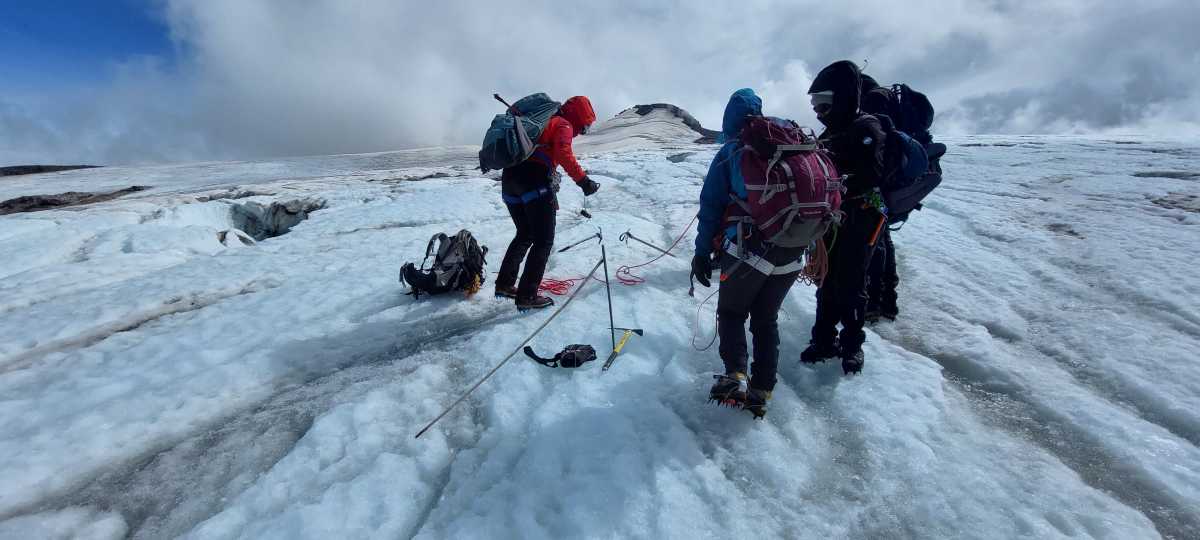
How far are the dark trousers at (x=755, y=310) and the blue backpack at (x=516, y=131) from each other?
229 centimetres

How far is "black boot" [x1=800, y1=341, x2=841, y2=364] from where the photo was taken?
4.18 meters

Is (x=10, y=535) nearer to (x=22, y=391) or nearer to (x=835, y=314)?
(x=22, y=391)

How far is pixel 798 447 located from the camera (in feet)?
10.5

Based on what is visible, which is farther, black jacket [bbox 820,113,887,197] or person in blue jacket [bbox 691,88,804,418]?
black jacket [bbox 820,113,887,197]

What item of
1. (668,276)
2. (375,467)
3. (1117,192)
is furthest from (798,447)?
(1117,192)

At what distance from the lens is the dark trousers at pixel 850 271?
3791 millimetres

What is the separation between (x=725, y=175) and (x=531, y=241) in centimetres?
264

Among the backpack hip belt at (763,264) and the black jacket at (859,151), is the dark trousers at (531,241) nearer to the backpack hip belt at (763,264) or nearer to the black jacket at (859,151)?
the backpack hip belt at (763,264)

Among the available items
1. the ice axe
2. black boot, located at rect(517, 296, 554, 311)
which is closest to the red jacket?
black boot, located at rect(517, 296, 554, 311)

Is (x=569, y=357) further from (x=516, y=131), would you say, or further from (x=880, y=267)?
(x=880, y=267)

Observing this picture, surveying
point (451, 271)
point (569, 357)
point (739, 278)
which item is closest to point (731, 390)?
point (739, 278)

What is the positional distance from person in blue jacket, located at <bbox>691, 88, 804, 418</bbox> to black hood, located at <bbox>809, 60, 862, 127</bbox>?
0.62 meters

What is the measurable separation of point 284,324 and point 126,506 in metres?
2.60

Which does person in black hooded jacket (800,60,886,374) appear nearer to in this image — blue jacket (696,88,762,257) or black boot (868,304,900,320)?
blue jacket (696,88,762,257)
